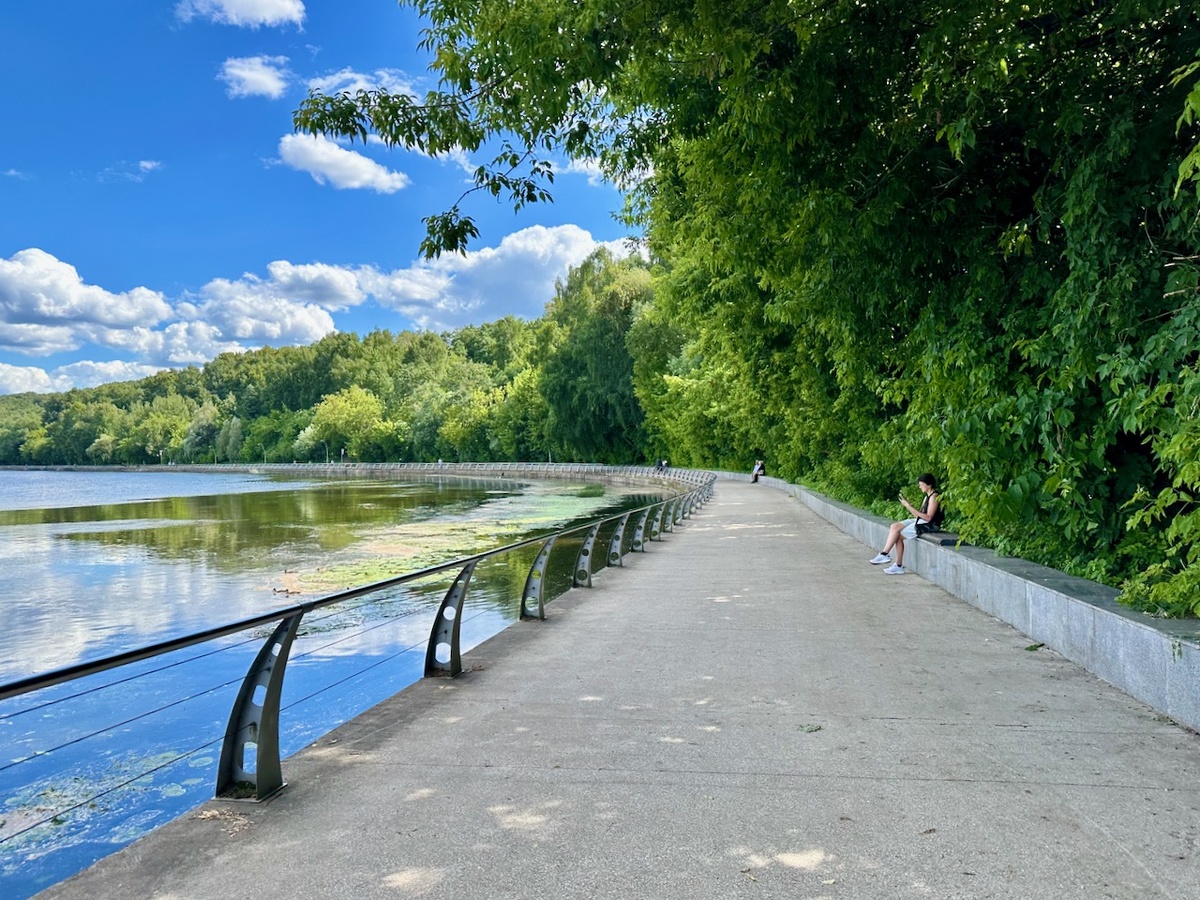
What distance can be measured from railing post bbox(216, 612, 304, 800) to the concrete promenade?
12 cm

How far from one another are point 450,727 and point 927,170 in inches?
281

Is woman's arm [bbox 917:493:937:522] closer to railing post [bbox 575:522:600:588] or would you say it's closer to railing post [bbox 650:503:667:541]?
railing post [bbox 575:522:600:588]

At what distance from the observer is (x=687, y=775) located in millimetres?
4555

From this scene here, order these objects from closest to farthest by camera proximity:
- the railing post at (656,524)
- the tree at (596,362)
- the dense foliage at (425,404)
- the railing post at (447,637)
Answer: the railing post at (447,637) → the railing post at (656,524) → the tree at (596,362) → the dense foliage at (425,404)

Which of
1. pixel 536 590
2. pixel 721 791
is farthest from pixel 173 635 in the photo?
pixel 721 791

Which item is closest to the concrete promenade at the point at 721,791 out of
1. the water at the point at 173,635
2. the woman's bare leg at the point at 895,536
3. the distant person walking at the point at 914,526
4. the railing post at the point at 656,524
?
the water at the point at 173,635

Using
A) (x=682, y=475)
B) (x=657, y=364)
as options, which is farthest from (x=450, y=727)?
(x=657, y=364)

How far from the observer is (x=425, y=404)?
121 metres

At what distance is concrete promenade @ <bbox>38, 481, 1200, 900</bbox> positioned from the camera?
135 inches

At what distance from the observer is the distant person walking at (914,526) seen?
12.2 meters

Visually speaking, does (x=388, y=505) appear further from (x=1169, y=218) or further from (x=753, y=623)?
(x=1169, y=218)

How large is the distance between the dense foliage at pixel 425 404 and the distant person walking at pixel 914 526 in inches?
1947

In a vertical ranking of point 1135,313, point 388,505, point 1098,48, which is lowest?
point 388,505

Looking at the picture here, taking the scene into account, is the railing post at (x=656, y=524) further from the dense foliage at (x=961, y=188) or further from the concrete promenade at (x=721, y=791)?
the concrete promenade at (x=721, y=791)
